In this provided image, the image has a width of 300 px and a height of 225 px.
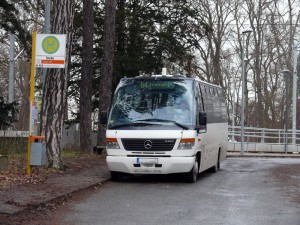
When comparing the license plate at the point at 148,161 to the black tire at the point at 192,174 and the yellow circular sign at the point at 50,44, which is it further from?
the yellow circular sign at the point at 50,44

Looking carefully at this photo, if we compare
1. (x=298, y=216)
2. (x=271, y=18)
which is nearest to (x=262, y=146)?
(x=271, y=18)

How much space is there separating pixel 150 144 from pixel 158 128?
1.49ft

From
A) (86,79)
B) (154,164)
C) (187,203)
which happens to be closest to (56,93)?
(154,164)

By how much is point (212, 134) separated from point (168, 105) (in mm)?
2875

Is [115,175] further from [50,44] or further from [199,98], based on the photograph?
[50,44]

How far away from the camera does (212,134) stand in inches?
674

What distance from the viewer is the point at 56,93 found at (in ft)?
48.0

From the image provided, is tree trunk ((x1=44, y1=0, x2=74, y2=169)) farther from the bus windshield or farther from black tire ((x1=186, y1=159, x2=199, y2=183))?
black tire ((x1=186, y1=159, x2=199, y2=183))

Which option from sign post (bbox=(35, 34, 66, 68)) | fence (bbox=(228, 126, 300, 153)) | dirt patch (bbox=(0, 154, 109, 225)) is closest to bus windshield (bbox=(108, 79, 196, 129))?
dirt patch (bbox=(0, 154, 109, 225))

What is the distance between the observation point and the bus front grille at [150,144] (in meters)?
13.9

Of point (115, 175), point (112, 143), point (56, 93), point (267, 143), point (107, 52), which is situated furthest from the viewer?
point (267, 143)

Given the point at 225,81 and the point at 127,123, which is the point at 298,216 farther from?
the point at 225,81

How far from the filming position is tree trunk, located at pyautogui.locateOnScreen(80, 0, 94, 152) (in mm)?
23938

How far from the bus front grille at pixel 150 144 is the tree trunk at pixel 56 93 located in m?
1.97
